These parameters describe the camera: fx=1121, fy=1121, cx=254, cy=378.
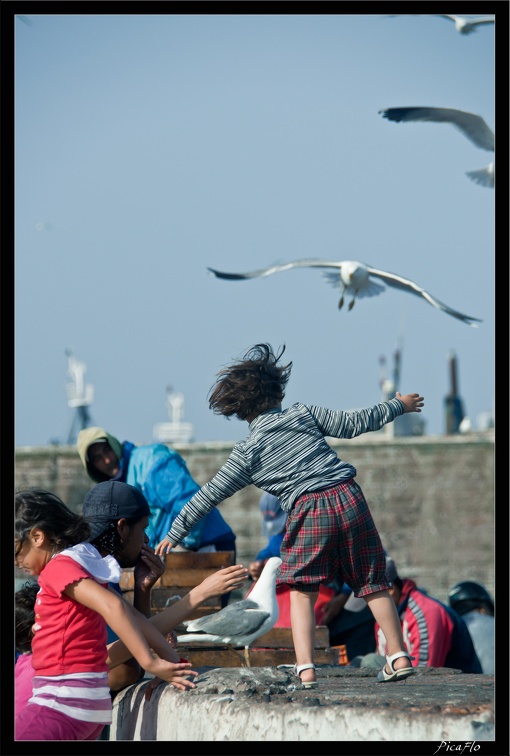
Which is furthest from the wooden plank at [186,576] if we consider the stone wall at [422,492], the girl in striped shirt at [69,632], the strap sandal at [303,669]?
the stone wall at [422,492]

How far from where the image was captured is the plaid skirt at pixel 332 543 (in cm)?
430

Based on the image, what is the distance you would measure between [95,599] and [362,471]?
14.2 metres

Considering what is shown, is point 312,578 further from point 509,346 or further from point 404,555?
point 404,555

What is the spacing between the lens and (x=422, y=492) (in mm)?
17859

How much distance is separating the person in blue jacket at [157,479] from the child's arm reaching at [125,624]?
228cm

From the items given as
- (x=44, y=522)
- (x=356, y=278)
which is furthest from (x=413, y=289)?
(x=44, y=522)

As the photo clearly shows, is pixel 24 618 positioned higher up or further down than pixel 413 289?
further down

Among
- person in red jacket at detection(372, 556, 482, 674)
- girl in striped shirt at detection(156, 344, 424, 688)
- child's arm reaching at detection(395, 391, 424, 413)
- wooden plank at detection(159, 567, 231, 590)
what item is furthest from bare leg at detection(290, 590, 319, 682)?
person in red jacket at detection(372, 556, 482, 674)

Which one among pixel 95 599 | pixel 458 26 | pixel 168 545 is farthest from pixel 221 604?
pixel 458 26

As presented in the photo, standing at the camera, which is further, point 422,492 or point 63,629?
point 422,492

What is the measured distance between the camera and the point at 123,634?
3.78m

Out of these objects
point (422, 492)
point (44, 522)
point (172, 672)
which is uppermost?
point (44, 522)

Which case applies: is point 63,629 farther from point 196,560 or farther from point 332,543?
point 196,560

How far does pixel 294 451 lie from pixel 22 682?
4.42 feet
